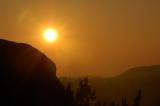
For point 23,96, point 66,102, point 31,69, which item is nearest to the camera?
point 23,96

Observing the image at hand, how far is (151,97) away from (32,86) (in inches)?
5728

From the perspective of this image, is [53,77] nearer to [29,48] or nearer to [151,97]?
[29,48]

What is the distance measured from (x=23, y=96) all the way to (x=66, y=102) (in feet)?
29.2

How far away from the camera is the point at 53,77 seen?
59.9 meters

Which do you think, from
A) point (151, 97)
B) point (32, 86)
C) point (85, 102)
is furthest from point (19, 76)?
point (151, 97)

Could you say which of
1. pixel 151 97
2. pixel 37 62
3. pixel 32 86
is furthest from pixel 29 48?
pixel 151 97

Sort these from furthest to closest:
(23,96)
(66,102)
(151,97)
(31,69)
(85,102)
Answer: (151,97)
(85,102)
(66,102)
(31,69)
(23,96)

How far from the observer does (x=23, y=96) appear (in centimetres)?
5134

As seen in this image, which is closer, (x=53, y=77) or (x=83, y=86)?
(x=53, y=77)

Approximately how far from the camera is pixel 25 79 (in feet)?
174

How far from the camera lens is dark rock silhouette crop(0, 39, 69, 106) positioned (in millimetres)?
50594

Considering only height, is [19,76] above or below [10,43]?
below

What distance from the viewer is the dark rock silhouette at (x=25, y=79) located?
166 ft

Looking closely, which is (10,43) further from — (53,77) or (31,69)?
(53,77)
